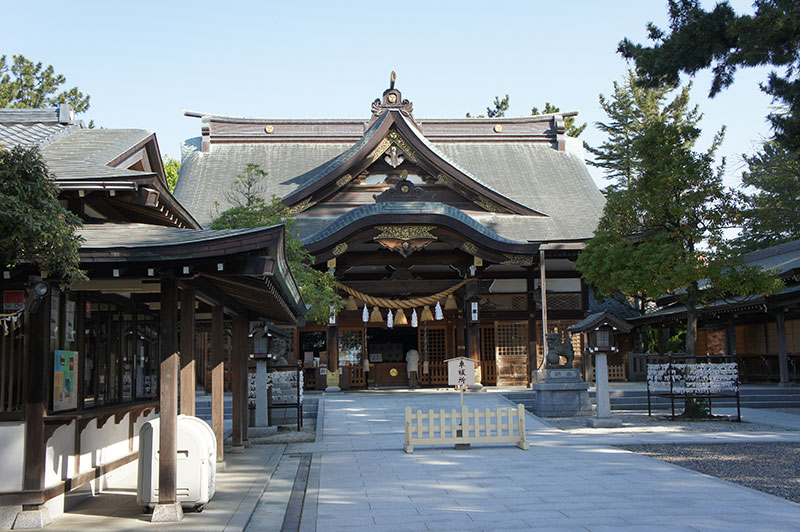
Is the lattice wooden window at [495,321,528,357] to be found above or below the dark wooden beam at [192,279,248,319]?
below

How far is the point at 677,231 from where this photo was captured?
16.2m

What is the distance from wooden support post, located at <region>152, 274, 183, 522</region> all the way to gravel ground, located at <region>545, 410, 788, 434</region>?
9.29 m

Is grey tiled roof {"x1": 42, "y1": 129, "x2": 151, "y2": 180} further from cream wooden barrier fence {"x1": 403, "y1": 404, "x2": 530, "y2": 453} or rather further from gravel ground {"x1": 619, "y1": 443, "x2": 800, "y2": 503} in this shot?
gravel ground {"x1": 619, "y1": 443, "x2": 800, "y2": 503}

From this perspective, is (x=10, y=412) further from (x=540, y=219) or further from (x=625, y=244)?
(x=540, y=219)

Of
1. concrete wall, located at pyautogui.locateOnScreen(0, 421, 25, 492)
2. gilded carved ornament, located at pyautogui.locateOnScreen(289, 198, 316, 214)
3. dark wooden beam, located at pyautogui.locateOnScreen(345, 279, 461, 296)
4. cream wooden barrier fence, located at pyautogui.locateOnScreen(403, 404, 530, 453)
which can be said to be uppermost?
gilded carved ornament, located at pyautogui.locateOnScreen(289, 198, 316, 214)

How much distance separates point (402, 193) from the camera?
2217 centimetres

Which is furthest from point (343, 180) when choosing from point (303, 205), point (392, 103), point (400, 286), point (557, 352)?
point (557, 352)

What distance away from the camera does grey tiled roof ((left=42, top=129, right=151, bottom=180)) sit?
8.22 meters

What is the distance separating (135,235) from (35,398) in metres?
1.83

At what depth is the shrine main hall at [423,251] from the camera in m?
21.5

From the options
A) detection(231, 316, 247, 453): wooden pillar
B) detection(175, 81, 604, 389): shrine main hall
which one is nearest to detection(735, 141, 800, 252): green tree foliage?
detection(175, 81, 604, 389): shrine main hall

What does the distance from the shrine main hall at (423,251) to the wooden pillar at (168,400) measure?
13414mm

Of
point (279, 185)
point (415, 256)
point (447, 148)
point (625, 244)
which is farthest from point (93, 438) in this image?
point (447, 148)

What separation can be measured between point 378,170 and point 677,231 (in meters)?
11.2
